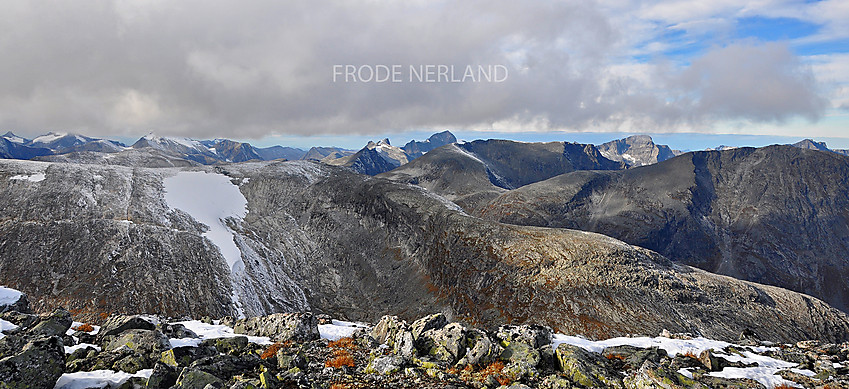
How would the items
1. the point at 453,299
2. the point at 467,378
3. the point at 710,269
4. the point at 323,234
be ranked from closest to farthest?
the point at 467,378 < the point at 453,299 < the point at 323,234 < the point at 710,269

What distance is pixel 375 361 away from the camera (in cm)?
1844

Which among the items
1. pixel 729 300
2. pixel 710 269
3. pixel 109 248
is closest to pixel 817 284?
pixel 710 269

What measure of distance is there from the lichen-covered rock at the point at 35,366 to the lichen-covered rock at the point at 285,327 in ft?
42.0

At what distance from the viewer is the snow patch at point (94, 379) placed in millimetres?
13180

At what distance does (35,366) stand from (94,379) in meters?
1.90

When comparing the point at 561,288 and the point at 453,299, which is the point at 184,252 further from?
the point at 561,288

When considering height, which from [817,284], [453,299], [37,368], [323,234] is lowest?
[817,284]

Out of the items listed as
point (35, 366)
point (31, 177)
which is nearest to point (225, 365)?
point (35, 366)

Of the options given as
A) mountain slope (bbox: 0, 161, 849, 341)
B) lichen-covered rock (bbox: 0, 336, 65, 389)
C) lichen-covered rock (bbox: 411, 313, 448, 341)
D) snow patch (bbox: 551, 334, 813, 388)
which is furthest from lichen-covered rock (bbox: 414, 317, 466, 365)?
mountain slope (bbox: 0, 161, 849, 341)

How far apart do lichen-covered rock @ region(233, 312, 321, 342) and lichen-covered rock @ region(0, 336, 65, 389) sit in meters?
12.8

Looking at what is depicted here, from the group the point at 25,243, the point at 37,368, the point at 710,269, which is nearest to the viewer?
the point at 37,368

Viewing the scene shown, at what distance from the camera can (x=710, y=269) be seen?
589ft

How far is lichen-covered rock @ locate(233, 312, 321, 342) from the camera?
25.3 meters

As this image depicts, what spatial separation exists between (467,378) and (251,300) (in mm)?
57569
